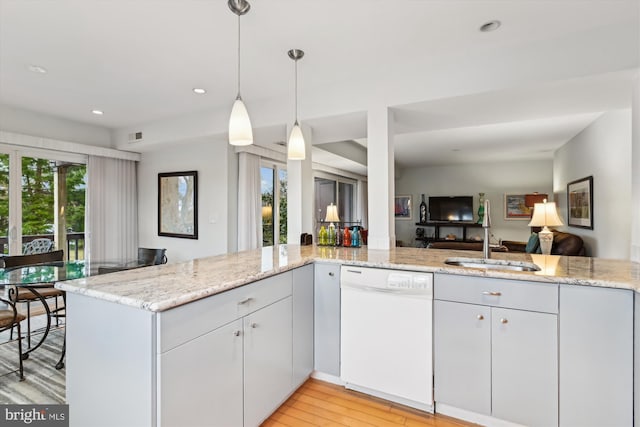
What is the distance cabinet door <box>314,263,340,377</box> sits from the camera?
2143 millimetres

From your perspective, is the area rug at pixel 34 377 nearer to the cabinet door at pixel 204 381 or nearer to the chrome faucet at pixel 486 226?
the cabinet door at pixel 204 381

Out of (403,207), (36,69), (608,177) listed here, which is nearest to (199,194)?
(36,69)

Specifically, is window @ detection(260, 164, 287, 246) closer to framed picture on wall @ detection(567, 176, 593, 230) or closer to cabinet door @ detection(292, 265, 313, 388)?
cabinet door @ detection(292, 265, 313, 388)

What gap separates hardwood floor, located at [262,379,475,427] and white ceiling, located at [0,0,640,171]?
2255mm

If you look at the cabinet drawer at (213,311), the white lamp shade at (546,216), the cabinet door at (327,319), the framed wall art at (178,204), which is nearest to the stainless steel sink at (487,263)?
the cabinet door at (327,319)

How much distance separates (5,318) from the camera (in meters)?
2.16

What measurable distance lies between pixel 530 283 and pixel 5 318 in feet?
11.0

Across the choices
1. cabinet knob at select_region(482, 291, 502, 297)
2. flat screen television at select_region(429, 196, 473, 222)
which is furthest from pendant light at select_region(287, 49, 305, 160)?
flat screen television at select_region(429, 196, 473, 222)

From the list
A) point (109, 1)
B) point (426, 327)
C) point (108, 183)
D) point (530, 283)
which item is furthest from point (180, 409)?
point (108, 183)

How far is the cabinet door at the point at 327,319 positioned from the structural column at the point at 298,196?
98 cm

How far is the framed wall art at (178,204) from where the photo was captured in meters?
4.32

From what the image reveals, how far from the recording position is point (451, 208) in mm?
7781

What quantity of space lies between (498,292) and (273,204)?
372 cm

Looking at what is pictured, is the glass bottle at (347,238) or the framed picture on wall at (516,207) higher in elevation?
the framed picture on wall at (516,207)
